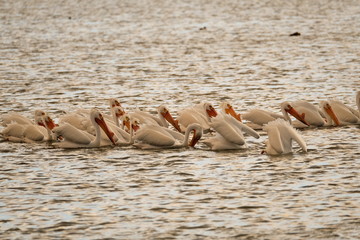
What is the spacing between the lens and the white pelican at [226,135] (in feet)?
46.5

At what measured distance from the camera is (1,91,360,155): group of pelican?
46.5 feet

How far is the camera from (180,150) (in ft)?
47.3

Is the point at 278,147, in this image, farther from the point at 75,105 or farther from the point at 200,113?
the point at 75,105

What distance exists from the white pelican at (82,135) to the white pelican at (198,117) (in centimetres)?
148

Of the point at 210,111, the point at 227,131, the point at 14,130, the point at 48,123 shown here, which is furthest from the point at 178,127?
the point at 14,130

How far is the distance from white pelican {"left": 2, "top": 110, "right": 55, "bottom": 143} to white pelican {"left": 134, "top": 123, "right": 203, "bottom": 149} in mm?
1644

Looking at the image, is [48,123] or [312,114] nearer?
[48,123]

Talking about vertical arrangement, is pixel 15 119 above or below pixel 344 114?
above

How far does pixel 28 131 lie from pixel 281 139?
4.09 metres

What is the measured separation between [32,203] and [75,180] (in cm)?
128

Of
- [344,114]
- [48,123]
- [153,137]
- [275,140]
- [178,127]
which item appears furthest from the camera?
[344,114]

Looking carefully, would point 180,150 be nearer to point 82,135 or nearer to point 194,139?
point 194,139

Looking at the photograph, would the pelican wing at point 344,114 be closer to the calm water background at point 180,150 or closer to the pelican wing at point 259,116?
the calm water background at point 180,150

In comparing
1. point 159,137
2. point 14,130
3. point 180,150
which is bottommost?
point 180,150
